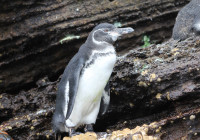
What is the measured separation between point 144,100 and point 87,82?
931 mm

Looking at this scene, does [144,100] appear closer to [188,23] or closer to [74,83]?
[74,83]

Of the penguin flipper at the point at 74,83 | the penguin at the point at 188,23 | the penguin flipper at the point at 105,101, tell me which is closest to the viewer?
the penguin flipper at the point at 74,83

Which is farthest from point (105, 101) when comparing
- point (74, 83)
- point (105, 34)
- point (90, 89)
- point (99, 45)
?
point (105, 34)

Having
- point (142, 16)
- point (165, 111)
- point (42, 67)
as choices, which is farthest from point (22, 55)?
point (165, 111)

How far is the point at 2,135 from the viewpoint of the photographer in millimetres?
4125

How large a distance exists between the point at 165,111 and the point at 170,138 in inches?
27.0

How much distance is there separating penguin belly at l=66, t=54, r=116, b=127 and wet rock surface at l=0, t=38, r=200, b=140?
16.8 inches

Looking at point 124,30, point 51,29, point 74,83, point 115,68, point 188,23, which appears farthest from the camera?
point 51,29

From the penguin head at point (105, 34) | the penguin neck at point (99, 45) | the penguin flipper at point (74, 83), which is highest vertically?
the penguin head at point (105, 34)

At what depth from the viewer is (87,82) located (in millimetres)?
3980

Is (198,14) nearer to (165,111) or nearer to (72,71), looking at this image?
(165,111)

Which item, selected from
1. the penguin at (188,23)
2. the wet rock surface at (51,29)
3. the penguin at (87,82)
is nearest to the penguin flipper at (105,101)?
the penguin at (87,82)

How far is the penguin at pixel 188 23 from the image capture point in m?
5.00

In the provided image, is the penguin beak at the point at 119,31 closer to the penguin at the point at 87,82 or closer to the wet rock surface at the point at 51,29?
the penguin at the point at 87,82
